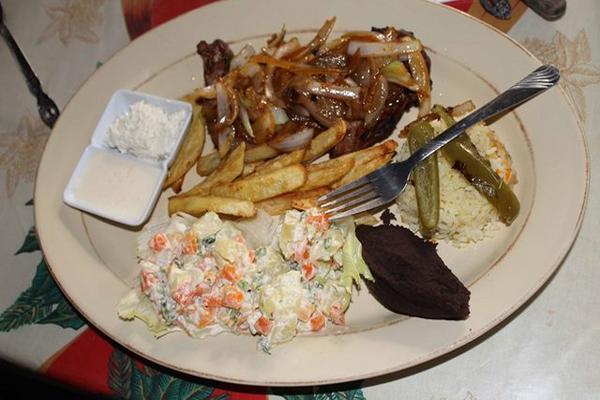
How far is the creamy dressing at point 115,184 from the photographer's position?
3842mm

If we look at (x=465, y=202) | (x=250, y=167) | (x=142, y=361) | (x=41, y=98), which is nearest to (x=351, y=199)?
(x=465, y=202)

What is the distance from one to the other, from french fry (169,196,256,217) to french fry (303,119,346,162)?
554 mm

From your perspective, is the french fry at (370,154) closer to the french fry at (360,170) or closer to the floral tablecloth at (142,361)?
the french fry at (360,170)

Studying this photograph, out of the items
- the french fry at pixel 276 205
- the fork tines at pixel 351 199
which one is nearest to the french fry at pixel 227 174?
the french fry at pixel 276 205

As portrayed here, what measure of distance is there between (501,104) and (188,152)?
1.93 metres

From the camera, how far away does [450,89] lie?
4.18 m

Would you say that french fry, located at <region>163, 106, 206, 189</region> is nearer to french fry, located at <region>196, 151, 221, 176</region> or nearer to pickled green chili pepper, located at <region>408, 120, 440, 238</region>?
french fry, located at <region>196, 151, 221, 176</region>

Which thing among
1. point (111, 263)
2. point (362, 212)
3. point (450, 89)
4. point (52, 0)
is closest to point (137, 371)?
point (111, 263)

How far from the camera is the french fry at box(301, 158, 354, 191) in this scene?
3707 millimetres

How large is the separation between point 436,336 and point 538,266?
0.64 m

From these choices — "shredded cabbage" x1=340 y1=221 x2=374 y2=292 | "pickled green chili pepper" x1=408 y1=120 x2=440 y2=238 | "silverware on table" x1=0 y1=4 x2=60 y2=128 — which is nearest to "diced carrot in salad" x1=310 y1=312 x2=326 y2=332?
"shredded cabbage" x1=340 y1=221 x2=374 y2=292

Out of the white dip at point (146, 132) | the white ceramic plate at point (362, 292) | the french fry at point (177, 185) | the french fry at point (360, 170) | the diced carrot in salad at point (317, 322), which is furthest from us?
the french fry at point (177, 185)

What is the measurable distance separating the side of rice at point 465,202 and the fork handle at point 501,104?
0.71ft

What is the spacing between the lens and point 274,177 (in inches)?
142
